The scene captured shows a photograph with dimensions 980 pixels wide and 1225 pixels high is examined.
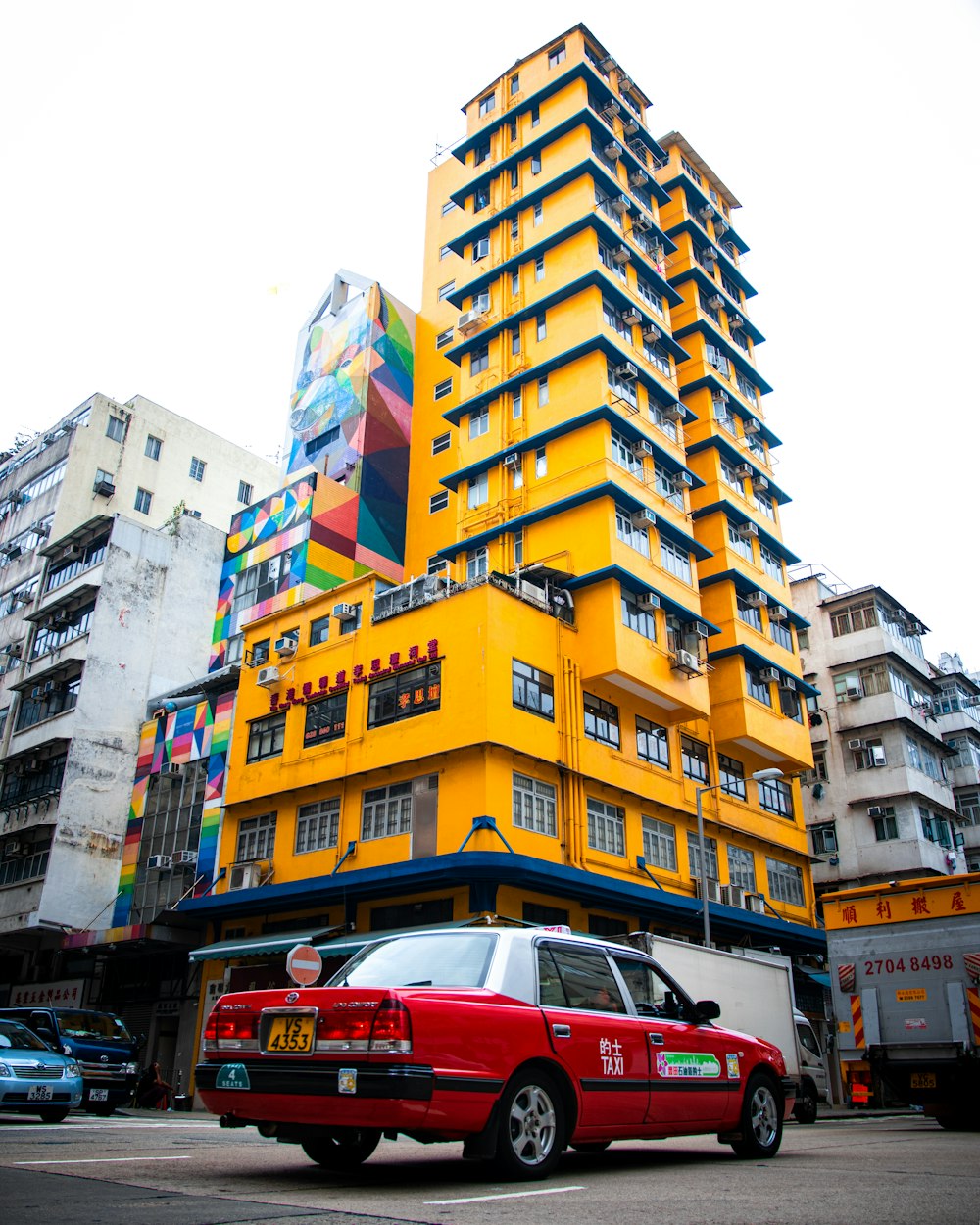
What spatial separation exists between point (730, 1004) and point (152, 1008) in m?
21.2

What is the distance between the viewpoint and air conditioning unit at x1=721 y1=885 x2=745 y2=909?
103 ft

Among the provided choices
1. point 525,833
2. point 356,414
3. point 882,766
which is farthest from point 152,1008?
point 882,766

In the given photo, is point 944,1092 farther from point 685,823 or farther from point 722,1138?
point 685,823

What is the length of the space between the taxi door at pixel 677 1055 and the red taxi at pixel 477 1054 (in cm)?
2

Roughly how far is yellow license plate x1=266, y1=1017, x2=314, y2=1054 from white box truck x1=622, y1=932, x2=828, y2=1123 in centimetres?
1135

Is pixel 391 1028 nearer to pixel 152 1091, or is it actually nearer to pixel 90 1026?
pixel 90 1026

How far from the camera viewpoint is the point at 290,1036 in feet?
20.3

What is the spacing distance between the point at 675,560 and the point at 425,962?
28.2 metres

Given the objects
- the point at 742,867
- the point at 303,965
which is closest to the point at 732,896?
the point at 742,867

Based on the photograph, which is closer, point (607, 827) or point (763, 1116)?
point (763, 1116)

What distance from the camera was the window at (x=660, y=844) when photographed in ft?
98.5

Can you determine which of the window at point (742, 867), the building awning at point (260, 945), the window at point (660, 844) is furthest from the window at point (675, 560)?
the building awning at point (260, 945)

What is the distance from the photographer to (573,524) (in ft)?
103

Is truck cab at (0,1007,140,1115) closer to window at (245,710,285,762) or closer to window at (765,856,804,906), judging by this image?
window at (245,710,285,762)
